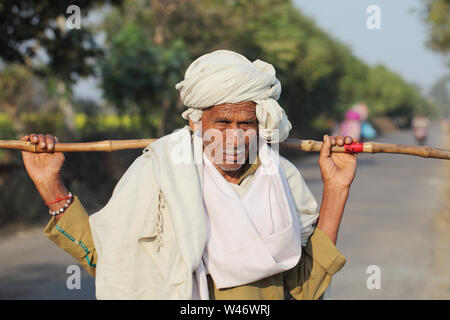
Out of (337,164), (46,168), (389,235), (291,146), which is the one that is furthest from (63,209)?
(389,235)

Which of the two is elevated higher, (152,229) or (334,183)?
A: (334,183)

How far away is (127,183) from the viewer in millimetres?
2234

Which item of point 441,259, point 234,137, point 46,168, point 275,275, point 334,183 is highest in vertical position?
point 234,137

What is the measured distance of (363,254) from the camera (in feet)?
24.2

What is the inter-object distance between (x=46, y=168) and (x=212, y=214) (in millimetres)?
815

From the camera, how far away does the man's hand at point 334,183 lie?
8.41 feet

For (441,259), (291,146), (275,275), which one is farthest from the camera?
(441,259)

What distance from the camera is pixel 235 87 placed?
226 cm

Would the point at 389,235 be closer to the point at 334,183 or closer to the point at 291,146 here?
the point at 291,146

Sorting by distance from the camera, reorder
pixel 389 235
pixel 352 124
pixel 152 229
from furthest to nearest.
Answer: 1. pixel 352 124
2. pixel 389 235
3. pixel 152 229

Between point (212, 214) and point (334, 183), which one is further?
point (334, 183)

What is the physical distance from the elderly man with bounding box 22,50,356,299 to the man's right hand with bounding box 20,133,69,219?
1cm
